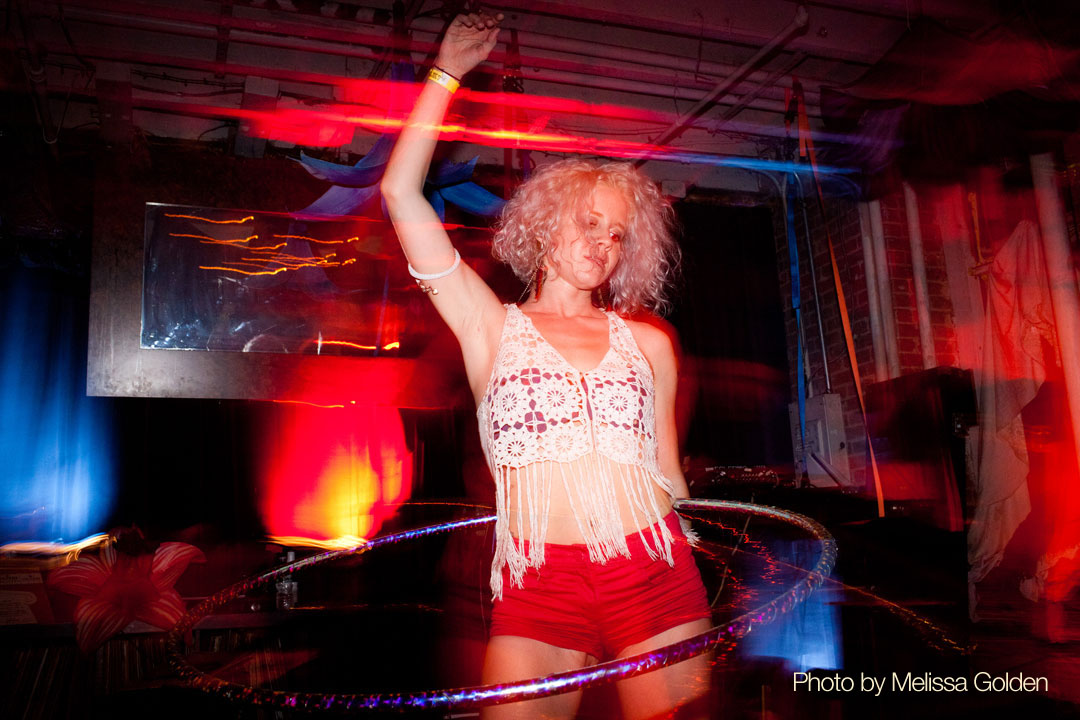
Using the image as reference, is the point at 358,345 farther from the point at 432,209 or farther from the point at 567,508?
the point at 567,508

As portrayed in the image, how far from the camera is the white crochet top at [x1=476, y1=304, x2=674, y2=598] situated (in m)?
1.82

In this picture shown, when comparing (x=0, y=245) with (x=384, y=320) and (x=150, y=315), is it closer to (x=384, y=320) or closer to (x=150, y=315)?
(x=150, y=315)

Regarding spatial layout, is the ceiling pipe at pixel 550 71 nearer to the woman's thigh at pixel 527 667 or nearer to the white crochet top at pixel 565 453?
the white crochet top at pixel 565 453

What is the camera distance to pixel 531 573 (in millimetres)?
1784

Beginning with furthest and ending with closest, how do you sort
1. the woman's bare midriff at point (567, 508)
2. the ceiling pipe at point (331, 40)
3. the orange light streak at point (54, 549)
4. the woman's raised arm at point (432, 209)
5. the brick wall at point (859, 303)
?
1. the brick wall at point (859, 303)
2. the ceiling pipe at point (331, 40)
3. the orange light streak at point (54, 549)
4. the woman's raised arm at point (432, 209)
5. the woman's bare midriff at point (567, 508)

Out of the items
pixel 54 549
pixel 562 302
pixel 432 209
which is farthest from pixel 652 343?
pixel 54 549

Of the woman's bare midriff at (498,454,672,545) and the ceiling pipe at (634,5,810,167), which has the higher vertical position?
the ceiling pipe at (634,5,810,167)

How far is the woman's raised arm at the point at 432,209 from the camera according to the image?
197cm

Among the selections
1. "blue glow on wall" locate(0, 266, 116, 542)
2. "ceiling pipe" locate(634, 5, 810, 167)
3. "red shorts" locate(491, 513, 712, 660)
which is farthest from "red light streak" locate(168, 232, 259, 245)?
"red shorts" locate(491, 513, 712, 660)

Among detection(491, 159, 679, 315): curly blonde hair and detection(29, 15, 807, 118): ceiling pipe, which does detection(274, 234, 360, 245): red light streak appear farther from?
detection(491, 159, 679, 315): curly blonde hair

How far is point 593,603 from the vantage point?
5.74ft

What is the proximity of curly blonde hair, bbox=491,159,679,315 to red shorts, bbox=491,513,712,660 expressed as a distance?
929 millimetres

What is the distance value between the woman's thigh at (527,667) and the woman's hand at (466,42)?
4.89 ft

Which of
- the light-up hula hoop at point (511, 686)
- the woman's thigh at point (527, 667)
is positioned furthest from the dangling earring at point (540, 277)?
the light-up hula hoop at point (511, 686)
